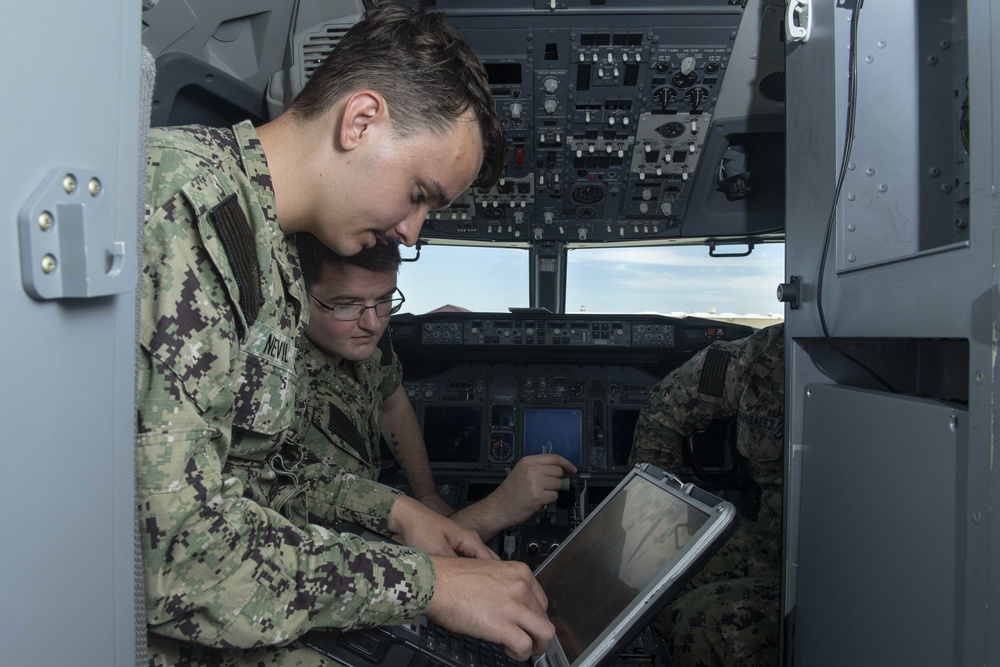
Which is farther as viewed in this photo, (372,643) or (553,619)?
(553,619)

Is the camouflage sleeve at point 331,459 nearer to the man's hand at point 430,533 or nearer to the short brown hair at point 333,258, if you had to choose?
the man's hand at point 430,533

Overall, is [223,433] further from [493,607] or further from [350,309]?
[350,309]

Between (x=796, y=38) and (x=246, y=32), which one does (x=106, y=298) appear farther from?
(x=246, y=32)

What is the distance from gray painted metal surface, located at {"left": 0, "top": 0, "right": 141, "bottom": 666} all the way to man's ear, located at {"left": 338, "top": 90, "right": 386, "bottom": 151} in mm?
449

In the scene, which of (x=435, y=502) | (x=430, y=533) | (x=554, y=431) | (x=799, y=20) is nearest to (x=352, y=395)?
(x=435, y=502)

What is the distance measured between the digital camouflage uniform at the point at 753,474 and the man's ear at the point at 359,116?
136cm

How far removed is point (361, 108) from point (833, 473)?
112 cm

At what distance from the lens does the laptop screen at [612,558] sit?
113 centimetres

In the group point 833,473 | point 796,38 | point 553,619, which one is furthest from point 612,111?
point 553,619

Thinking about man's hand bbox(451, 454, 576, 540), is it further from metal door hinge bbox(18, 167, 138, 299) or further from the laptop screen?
metal door hinge bbox(18, 167, 138, 299)

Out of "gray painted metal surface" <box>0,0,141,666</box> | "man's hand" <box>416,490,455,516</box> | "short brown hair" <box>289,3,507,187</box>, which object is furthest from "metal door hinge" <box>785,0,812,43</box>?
"man's hand" <box>416,490,455,516</box>

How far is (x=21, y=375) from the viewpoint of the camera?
47cm

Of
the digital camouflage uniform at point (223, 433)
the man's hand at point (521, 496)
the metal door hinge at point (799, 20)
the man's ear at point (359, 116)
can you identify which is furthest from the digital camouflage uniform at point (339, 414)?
the metal door hinge at point (799, 20)

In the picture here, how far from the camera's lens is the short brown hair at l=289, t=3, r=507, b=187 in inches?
42.4
